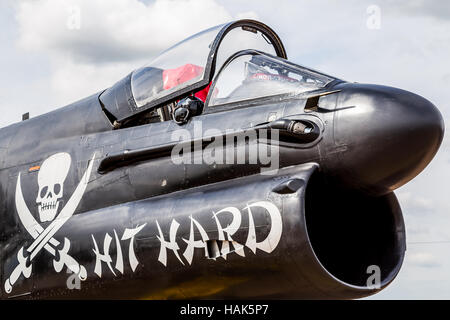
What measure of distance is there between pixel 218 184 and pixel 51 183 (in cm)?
211

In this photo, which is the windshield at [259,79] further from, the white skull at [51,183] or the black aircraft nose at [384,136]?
the white skull at [51,183]

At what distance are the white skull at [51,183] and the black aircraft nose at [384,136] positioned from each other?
2.98 meters

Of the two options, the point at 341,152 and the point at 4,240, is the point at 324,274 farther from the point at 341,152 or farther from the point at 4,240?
the point at 4,240

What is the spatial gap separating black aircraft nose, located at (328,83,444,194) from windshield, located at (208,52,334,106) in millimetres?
573

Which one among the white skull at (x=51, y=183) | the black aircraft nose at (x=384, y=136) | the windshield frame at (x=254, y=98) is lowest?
the white skull at (x=51, y=183)

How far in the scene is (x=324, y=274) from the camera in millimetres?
4633

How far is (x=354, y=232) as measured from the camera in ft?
18.8

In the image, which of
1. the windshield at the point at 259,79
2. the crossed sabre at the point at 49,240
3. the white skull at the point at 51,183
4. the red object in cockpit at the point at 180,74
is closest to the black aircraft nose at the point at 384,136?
the windshield at the point at 259,79

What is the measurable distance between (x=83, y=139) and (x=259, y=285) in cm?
273

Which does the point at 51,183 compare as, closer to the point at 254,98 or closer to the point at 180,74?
the point at 180,74

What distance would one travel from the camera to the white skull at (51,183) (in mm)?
6453

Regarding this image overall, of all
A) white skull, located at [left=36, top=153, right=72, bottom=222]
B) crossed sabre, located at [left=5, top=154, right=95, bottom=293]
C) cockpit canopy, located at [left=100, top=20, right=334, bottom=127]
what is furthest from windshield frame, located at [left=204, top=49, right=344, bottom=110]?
white skull, located at [left=36, top=153, right=72, bottom=222]

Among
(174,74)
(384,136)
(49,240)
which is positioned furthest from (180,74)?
(384,136)
